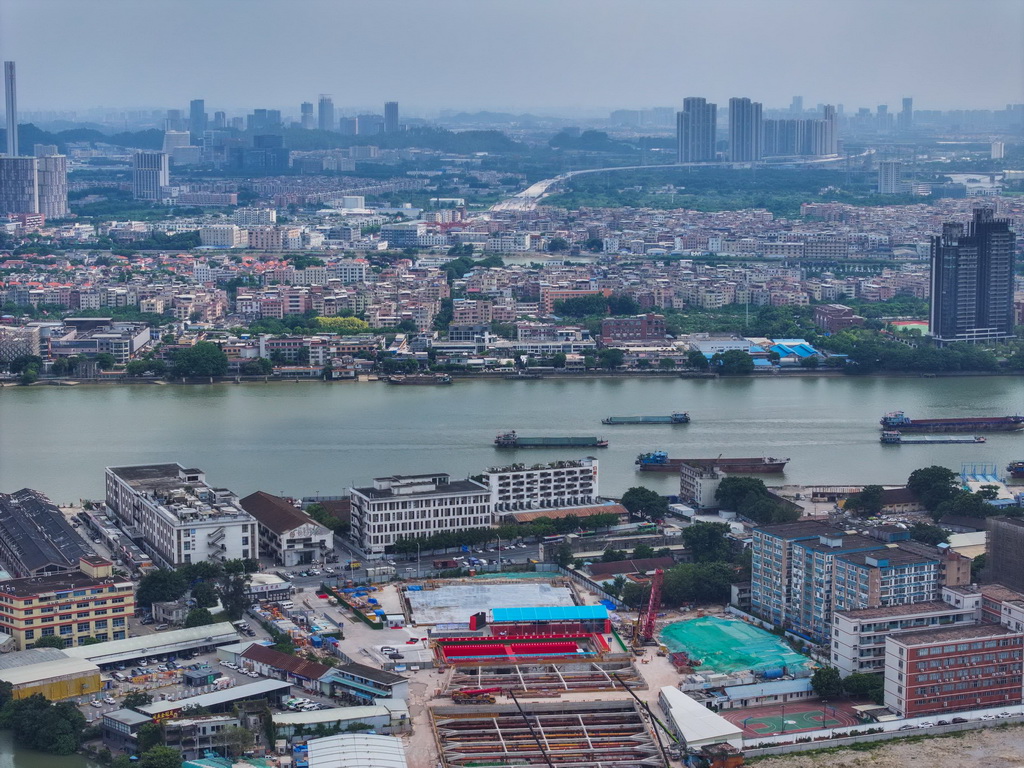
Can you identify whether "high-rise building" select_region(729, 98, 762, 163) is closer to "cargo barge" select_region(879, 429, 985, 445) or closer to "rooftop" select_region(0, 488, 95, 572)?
"cargo barge" select_region(879, 429, 985, 445)

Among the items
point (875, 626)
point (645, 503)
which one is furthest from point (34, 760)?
point (645, 503)

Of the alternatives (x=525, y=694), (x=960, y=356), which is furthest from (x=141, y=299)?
(x=525, y=694)

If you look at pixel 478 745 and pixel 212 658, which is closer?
pixel 478 745

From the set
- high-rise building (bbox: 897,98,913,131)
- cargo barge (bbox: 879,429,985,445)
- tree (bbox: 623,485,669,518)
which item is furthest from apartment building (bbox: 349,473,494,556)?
high-rise building (bbox: 897,98,913,131)

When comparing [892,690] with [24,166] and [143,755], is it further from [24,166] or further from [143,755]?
[24,166]

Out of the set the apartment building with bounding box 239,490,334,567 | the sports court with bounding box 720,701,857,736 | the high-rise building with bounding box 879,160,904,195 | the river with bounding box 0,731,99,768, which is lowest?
the river with bounding box 0,731,99,768

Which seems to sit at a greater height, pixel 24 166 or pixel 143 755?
pixel 24 166
